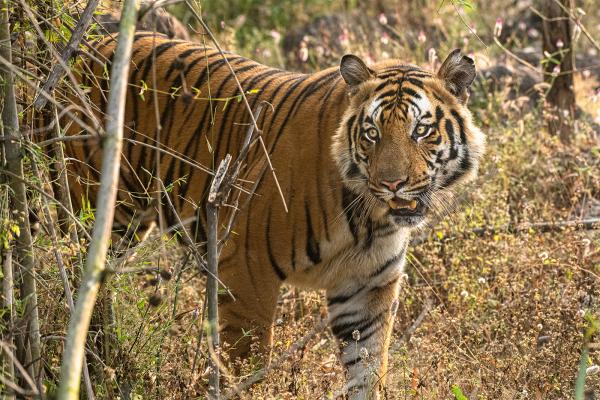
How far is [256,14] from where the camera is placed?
33.5ft

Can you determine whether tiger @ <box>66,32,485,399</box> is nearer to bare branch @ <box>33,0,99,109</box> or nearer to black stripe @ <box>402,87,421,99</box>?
black stripe @ <box>402,87,421,99</box>

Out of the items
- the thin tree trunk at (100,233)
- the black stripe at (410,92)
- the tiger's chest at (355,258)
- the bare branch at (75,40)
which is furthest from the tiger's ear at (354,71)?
the thin tree trunk at (100,233)

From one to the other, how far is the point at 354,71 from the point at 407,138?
0.37 meters

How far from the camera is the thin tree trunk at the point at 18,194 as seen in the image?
113 inches

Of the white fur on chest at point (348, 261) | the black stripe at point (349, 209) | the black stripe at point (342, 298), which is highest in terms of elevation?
the black stripe at point (349, 209)

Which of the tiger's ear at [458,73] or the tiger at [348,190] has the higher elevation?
the tiger's ear at [458,73]

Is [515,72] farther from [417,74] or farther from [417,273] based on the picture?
[417,74]

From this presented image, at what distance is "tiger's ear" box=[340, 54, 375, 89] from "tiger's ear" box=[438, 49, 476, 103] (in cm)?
28

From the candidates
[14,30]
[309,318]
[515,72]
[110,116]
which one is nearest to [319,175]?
[309,318]

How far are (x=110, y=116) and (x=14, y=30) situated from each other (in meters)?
1.38

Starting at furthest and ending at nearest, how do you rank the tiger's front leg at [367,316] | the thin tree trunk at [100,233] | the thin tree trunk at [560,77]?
the thin tree trunk at [560,77] → the tiger's front leg at [367,316] → the thin tree trunk at [100,233]

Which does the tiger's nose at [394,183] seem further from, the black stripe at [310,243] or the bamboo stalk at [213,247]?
the bamboo stalk at [213,247]

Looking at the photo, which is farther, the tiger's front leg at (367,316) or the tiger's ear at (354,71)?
the tiger's front leg at (367,316)

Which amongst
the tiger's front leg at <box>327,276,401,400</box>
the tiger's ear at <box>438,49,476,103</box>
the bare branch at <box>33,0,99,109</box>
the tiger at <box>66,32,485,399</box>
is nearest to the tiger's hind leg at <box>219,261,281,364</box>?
the tiger at <box>66,32,485,399</box>
